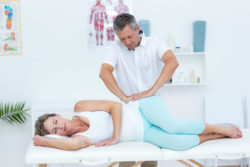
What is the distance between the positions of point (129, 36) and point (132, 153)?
80cm

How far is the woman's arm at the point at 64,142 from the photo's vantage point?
5.55 ft

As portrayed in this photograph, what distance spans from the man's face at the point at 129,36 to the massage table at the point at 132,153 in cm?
71

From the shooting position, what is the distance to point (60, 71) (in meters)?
3.16

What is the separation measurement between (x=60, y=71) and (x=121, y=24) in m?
1.31

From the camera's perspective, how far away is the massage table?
164 cm

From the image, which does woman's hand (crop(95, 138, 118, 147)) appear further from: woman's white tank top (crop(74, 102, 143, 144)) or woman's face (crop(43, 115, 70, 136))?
woman's face (crop(43, 115, 70, 136))

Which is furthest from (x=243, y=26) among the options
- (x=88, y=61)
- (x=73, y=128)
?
(x=73, y=128)

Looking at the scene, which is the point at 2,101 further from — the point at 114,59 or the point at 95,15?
the point at 114,59

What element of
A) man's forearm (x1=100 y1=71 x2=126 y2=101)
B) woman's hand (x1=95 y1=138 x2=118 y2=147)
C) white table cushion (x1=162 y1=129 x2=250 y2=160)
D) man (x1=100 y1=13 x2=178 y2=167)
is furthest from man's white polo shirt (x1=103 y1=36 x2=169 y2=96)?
white table cushion (x1=162 y1=129 x2=250 y2=160)

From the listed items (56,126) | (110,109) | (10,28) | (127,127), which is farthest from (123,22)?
(10,28)

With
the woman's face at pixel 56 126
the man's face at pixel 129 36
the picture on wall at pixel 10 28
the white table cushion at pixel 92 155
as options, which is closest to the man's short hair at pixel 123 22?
the man's face at pixel 129 36

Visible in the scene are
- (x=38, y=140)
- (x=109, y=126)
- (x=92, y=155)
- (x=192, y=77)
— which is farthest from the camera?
(x=192, y=77)

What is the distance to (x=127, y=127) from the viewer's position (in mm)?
1881

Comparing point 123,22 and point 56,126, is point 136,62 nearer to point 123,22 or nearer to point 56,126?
point 123,22
